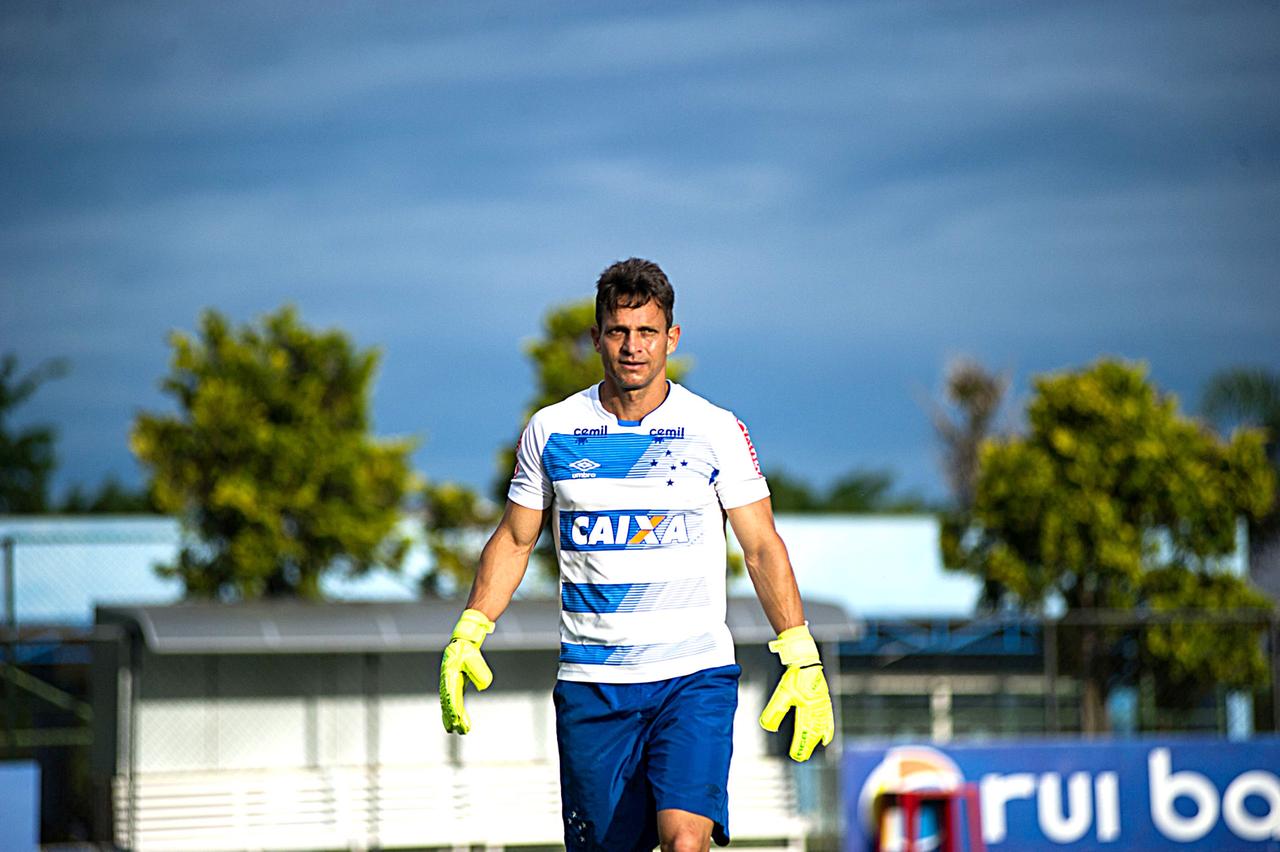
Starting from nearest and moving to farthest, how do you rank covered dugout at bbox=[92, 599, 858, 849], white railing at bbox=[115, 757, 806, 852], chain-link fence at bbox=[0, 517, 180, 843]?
white railing at bbox=[115, 757, 806, 852], covered dugout at bbox=[92, 599, 858, 849], chain-link fence at bbox=[0, 517, 180, 843]

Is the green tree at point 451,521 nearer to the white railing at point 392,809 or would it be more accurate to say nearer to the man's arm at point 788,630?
the white railing at point 392,809

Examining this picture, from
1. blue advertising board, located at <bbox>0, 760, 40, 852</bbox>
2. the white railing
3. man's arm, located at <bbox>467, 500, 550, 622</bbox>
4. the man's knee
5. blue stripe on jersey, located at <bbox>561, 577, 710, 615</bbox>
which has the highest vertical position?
man's arm, located at <bbox>467, 500, 550, 622</bbox>

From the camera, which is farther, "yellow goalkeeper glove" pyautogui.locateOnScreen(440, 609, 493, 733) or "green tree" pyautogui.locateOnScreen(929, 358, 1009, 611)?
"green tree" pyautogui.locateOnScreen(929, 358, 1009, 611)

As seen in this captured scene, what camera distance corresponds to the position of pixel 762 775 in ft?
Answer: 59.4

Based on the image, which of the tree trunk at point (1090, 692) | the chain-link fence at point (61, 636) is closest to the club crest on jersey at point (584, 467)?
the chain-link fence at point (61, 636)

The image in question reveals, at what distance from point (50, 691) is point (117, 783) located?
6909 millimetres

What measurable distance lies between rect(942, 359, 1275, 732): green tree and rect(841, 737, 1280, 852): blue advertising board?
804 centimetres

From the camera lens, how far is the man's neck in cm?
543

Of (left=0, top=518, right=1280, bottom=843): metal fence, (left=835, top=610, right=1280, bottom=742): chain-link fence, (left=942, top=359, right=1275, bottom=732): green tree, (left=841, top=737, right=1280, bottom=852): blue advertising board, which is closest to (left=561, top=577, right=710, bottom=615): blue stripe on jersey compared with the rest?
(left=841, top=737, right=1280, bottom=852): blue advertising board

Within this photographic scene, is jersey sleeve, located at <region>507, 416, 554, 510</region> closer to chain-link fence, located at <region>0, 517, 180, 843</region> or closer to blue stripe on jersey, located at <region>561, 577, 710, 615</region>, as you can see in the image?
blue stripe on jersey, located at <region>561, 577, 710, 615</region>

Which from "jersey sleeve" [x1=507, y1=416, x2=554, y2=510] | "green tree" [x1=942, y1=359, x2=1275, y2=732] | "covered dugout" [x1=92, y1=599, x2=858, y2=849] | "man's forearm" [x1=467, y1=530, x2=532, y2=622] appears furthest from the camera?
"green tree" [x1=942, y1=359, x2=1275, y2=732]

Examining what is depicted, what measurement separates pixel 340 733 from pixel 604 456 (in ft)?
49.7

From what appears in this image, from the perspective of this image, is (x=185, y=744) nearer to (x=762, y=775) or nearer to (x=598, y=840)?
(x=762, y=775)

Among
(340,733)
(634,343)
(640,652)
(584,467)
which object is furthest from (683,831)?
(340,733)
